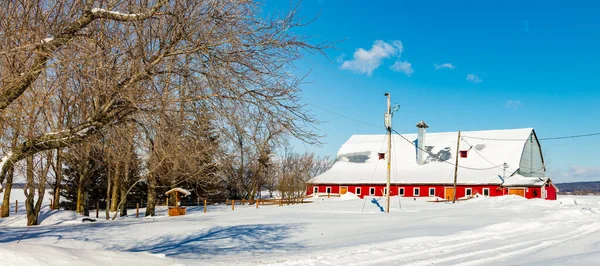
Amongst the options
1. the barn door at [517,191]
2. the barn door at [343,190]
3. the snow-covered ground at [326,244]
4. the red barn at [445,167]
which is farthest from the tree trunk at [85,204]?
the barn door at [517,191]

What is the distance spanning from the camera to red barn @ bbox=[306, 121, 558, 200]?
49.3 metres

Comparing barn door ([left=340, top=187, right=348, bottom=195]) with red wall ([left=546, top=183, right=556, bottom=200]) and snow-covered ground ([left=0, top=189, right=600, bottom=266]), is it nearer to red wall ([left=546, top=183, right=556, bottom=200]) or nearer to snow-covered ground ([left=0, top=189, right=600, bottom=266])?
red wall ([left=546, top=183, right=556, bottom=200])

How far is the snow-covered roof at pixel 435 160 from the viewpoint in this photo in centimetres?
5129

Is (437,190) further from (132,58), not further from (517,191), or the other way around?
(132,58)

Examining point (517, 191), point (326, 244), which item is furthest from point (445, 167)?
point (326, 244)

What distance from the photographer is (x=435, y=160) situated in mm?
55812

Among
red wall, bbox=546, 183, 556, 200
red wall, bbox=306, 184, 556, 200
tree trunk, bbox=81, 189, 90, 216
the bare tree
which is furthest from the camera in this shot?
red wall, bbox=546, 183, 556, 200

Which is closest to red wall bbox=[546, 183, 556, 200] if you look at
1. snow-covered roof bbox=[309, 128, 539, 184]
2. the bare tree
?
snow-covered roof bbox=[309, 128, 539, 184]

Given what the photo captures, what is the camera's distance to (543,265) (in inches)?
398

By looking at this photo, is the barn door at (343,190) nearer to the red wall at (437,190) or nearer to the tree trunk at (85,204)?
the red wall at (437,190)

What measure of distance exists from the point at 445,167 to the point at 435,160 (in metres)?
2.38

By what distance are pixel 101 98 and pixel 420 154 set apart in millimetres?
52694

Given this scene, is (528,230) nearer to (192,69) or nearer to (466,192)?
(192,69)

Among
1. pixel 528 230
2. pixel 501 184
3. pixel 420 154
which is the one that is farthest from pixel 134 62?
pixel 420 154
